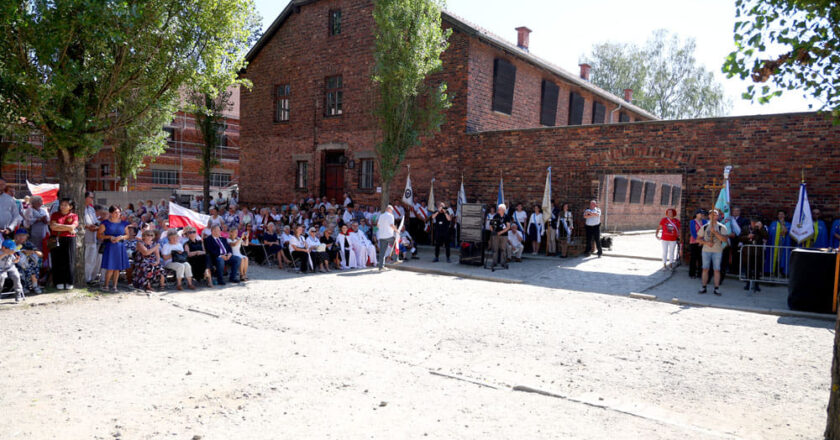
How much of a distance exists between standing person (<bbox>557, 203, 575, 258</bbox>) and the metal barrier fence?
472 centimetres

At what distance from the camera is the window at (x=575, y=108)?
81.1 feet

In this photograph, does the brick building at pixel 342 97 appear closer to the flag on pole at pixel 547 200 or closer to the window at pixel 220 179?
the flag on pole at pixel 547 200

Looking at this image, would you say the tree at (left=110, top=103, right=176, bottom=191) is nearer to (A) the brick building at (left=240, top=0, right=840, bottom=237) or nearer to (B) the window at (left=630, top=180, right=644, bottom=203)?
(A) the brick building at (left=240, top=0, right=840, bottom=237)

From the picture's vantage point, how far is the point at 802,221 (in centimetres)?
1179

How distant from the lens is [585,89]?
25.1 m

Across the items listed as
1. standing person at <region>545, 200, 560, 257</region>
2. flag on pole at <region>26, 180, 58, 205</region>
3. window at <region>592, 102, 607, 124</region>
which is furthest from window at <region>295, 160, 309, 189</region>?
window at <region>592, 102, 607, 124</region>

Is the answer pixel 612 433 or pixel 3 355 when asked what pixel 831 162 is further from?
pixel 3 355

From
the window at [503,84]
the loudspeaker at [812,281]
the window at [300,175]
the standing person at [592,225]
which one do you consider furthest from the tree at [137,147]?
the loudspeaker at [812,281]

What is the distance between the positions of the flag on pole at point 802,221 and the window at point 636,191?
657 inches

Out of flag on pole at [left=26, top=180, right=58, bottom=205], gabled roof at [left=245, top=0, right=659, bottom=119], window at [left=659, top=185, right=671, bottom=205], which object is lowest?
flag on pole at [left=26, top=180, right=58, bottom=205]

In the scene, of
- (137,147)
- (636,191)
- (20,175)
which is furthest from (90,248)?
(20,175)

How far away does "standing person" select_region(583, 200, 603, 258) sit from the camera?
51.3 ft

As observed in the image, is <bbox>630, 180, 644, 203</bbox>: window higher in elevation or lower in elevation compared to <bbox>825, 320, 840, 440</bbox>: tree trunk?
higher

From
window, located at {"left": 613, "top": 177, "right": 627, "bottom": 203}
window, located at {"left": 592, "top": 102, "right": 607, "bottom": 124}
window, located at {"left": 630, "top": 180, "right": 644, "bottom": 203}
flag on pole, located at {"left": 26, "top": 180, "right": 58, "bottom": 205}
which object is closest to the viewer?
flag on pole, located at {"left": 26, "top": 180, "right": 58, "bottom": 205}
